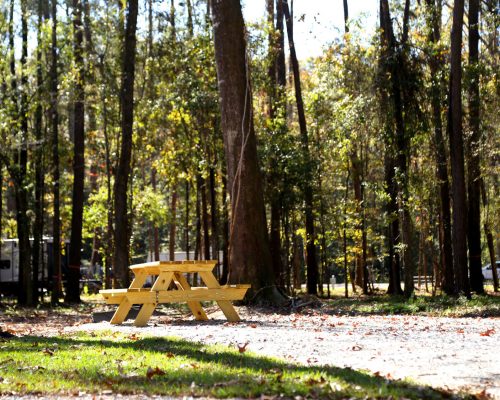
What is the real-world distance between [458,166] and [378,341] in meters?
10.2

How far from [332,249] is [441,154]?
32291mm

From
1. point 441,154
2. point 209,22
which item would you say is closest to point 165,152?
point 209,22

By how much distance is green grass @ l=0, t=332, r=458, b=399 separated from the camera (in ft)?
20.4

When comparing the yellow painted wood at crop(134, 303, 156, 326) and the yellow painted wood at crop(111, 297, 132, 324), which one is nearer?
the yellow painted wood at crop(134, 303, 156, 326)

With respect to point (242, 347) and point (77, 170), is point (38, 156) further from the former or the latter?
point (242, 347)

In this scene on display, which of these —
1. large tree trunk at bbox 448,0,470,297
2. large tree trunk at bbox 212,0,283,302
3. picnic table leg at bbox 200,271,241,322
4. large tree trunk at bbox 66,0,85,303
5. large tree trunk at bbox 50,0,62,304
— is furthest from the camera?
Result: large tree trunk at bbox 66,0,85,303

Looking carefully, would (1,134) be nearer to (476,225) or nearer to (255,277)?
(255,277)

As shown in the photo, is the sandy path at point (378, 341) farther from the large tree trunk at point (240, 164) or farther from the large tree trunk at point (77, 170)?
the large tree trunk at point (77, 170)

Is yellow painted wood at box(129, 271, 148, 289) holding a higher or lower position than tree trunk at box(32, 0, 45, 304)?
lower

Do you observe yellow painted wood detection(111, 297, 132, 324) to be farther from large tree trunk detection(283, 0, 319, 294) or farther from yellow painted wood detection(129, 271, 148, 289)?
large tree trunk detection(283, 0, 319, 294)

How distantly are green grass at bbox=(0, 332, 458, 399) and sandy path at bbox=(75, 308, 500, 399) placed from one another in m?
0.49

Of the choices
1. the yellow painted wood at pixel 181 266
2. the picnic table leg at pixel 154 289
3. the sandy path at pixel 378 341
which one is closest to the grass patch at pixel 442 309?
the sandy path at pixel 378 341

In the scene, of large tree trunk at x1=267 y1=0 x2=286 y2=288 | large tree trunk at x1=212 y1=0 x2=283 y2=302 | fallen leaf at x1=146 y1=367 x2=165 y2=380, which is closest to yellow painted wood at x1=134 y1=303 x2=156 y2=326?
large tree trunk at x1=212 y1=0 x2=283 y2=302

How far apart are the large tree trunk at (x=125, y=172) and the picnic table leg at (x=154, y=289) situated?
10697 mm
